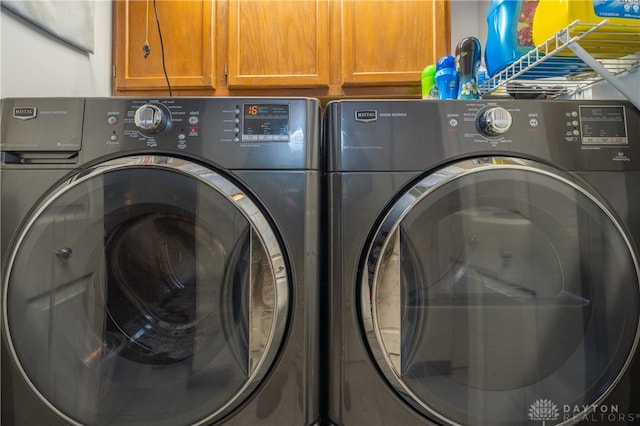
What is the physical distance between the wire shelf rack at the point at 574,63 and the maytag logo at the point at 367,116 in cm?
39

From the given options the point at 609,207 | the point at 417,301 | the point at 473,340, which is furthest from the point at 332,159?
the point at 609,207

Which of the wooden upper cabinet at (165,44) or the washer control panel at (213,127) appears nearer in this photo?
the washer control panel at (213,127)

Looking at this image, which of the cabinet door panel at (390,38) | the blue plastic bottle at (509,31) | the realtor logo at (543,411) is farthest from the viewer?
the cabinet door panel at (390,38)

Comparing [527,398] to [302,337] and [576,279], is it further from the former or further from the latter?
[302,337]

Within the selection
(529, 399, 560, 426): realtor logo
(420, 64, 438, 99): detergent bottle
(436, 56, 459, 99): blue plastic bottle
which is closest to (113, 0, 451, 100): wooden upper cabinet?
(420, 64, 438, 99): detergent bottle

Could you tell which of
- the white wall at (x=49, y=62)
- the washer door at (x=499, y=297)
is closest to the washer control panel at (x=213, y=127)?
the washer door at (x=499, y=297)

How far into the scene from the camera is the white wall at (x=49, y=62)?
0.89 m

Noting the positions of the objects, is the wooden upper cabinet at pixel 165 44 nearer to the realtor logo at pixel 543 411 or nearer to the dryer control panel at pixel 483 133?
the dryer control panel at pixel 483 133

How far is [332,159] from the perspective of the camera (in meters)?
0.72

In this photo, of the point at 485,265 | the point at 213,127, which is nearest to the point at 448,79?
the point at 485,265

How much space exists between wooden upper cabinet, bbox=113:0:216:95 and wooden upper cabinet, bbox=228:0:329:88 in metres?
0.10

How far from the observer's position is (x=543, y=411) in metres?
0.67

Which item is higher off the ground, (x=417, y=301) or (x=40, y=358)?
(x=417, y=301)

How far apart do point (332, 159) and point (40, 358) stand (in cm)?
75
